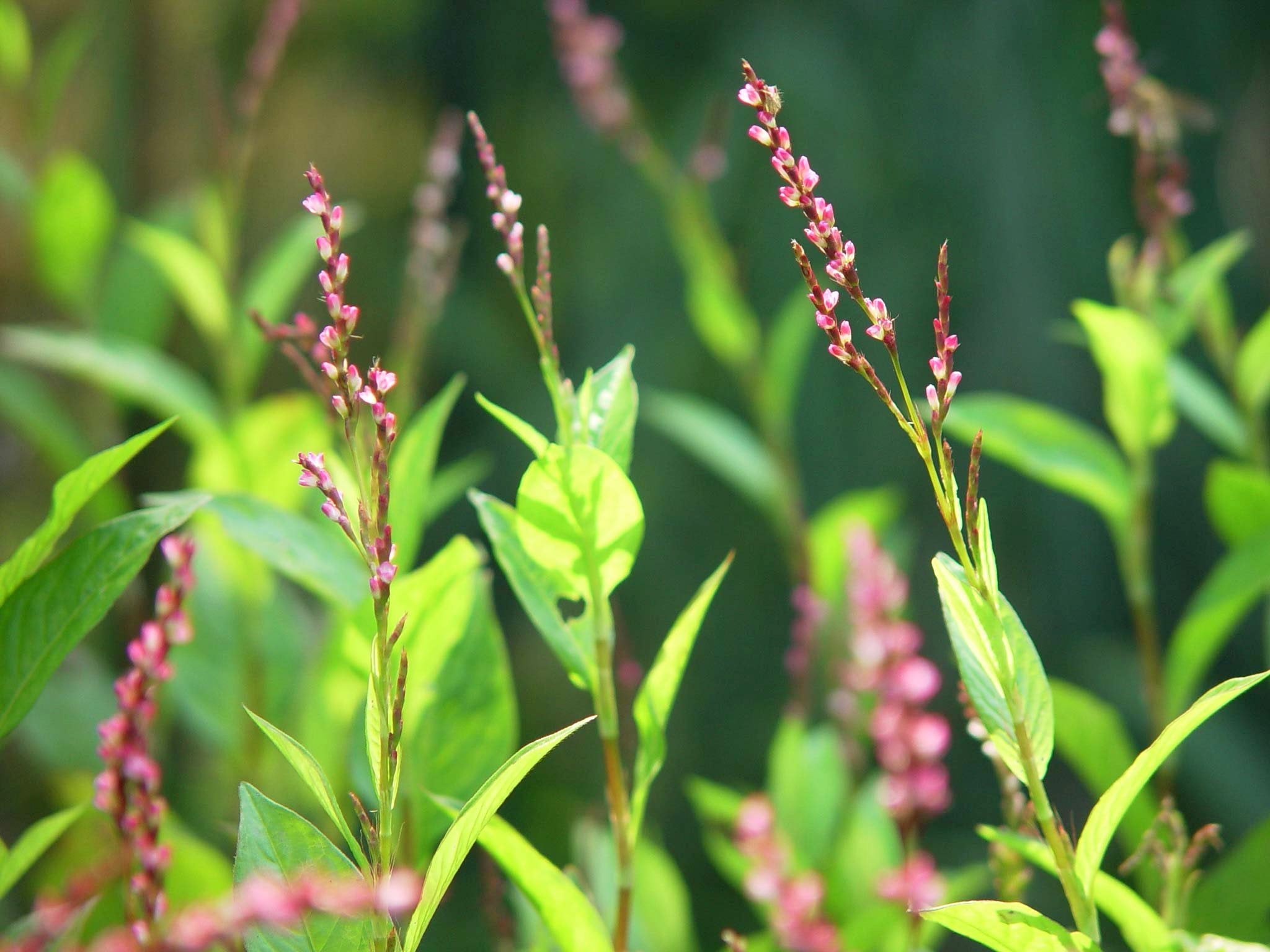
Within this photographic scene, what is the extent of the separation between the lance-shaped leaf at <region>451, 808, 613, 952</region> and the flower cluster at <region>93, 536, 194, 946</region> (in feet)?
0.36

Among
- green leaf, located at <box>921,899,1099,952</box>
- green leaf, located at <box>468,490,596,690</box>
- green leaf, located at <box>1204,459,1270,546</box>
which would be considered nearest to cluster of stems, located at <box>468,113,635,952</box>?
green leaf, located at <box>468,490,596,690</box>

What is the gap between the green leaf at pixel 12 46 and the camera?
820mm

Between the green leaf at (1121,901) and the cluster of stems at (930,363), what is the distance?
0.5 inches

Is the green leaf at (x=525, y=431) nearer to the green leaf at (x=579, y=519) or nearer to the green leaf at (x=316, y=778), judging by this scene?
the green leaf at (x=579, y=519)

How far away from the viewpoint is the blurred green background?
1007 mm

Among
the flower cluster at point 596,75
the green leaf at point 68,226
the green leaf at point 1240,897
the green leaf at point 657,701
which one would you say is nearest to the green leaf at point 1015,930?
the green leaf at point 657,701

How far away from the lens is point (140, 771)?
13.7 inches

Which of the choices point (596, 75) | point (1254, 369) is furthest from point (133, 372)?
point (1254, 369)

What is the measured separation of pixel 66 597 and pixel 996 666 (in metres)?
0.35

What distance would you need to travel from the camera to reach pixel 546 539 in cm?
40

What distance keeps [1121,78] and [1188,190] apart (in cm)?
50

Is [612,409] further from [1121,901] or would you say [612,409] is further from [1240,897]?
[1240,897]


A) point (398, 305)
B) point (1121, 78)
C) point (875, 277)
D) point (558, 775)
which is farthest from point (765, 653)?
point (1121, 78)

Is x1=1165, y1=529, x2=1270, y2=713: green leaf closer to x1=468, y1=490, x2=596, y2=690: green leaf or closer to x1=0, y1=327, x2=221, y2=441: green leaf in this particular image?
x1=468, y1=490, x2=596, y2=690: green leaf
